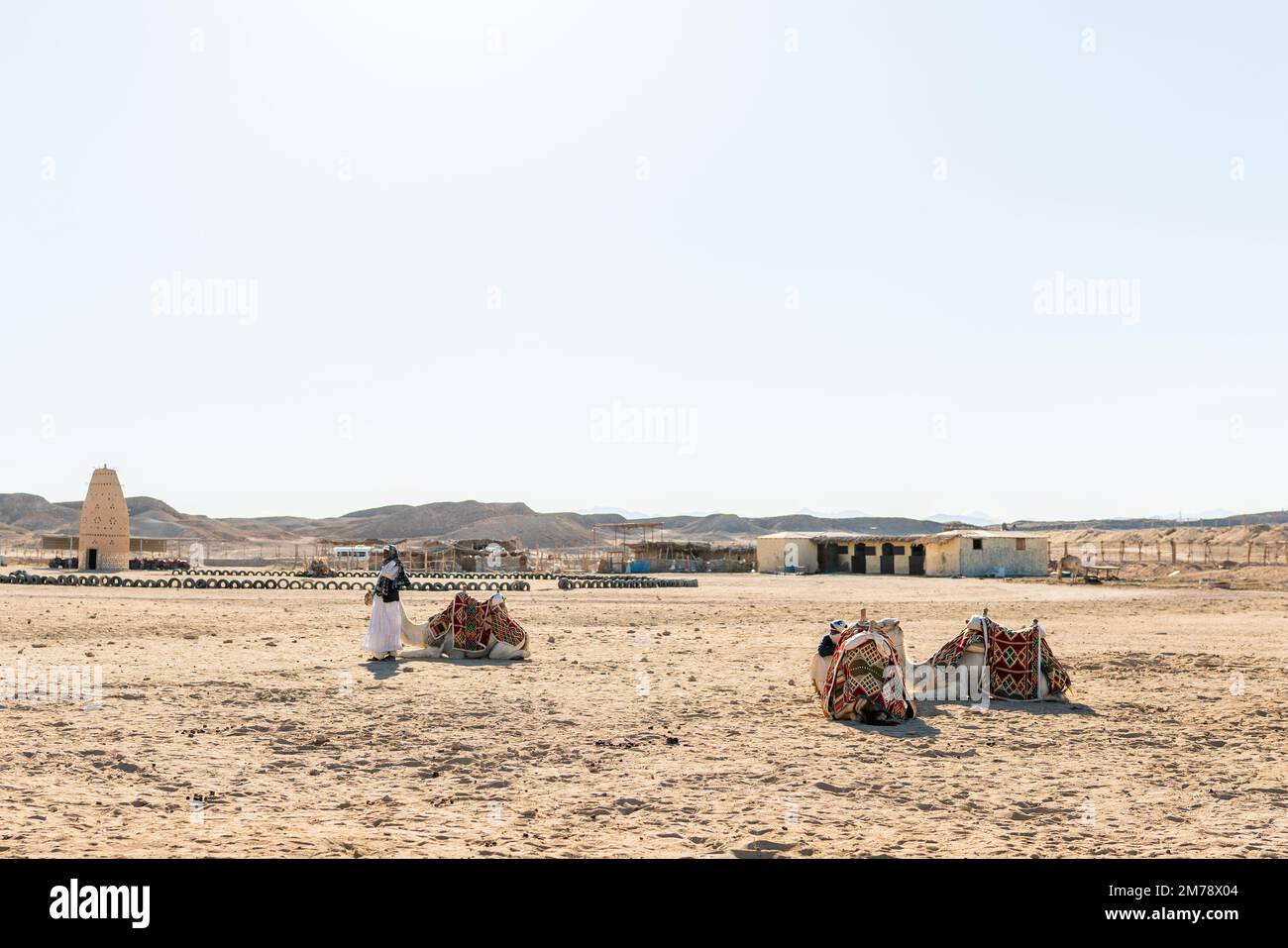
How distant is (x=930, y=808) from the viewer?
7.43 meters

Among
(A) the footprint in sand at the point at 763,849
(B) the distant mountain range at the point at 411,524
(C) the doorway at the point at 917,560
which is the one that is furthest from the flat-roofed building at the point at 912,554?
(B) the distant mountain range at the point at 411,524

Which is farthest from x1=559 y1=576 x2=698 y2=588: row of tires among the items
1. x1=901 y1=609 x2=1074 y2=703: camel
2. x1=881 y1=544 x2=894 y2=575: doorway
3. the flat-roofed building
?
x1=901 y1=609 x2=1074 y2=703: camel

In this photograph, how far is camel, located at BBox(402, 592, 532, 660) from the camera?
15.9 meters

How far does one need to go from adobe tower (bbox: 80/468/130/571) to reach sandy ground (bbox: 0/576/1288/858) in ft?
150

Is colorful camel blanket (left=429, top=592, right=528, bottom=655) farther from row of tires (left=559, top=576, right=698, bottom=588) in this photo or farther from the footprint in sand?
row of tires (left=559, top=576, right=698, bottom=588)

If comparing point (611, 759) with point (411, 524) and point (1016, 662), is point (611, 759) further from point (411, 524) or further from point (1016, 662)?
point (411, 524)

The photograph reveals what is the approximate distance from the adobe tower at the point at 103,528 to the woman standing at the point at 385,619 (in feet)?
161

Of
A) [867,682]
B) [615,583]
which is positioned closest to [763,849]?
[867,682]

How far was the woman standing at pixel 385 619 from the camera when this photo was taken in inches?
605

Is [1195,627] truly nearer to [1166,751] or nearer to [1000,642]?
A: [1000,642]

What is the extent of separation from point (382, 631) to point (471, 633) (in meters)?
1.27

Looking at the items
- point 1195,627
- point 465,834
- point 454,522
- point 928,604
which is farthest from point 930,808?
point 454,522

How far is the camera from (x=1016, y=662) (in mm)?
12273

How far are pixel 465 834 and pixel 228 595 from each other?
28.6 m
